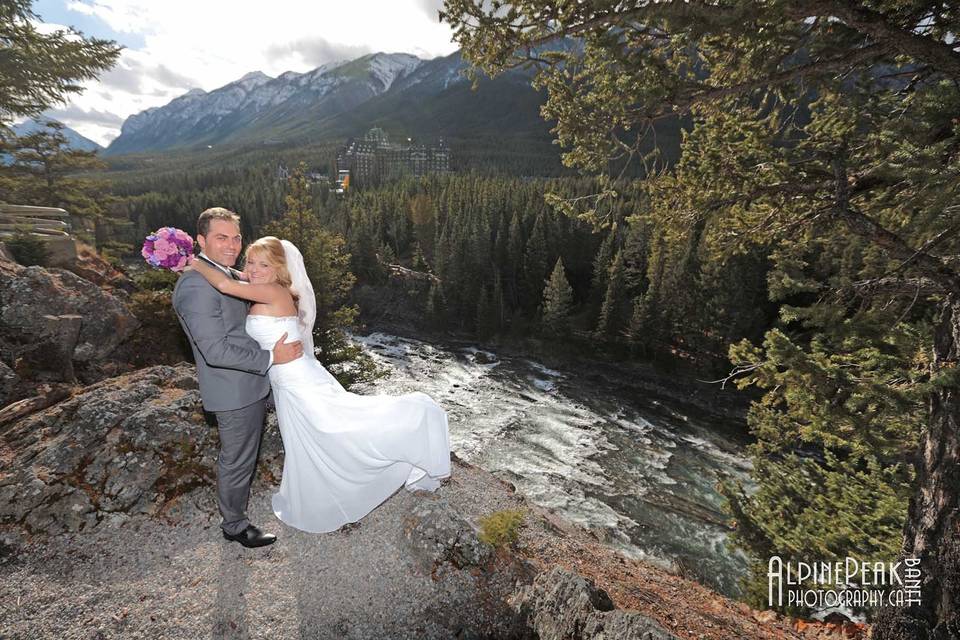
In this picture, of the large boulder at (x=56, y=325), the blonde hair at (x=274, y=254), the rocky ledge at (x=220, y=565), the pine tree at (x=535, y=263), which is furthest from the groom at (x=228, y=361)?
the pine tree at (x=535, y=263)

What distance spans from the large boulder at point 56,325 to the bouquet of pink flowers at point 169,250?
24.3 feet

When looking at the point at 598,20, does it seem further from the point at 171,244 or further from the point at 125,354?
the point at 125,354

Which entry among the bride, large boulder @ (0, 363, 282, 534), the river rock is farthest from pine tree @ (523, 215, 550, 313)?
the bride

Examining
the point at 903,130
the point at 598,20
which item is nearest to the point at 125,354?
the point at 598,20

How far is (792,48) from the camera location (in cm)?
462

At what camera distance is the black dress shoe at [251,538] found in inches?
216

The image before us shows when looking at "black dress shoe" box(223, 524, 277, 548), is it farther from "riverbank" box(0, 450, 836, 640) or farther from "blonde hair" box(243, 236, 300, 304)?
"blonde hair" box(243, 236, 300, 304)

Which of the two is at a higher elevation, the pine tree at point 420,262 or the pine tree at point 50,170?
the pine tree at point 50,170

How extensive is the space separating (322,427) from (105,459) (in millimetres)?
3602

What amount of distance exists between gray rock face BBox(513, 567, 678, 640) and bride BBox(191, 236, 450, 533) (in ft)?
6.44

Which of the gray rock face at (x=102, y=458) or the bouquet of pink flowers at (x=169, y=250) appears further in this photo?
the gray rock face at (x=102, y=458)

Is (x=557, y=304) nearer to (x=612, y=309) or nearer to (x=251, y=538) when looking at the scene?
(x=612, y=309)

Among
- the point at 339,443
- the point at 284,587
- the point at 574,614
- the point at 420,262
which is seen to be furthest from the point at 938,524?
the point at 420,262

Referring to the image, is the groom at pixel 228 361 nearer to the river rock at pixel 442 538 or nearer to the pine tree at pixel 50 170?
the river rock at pixel 442 538
